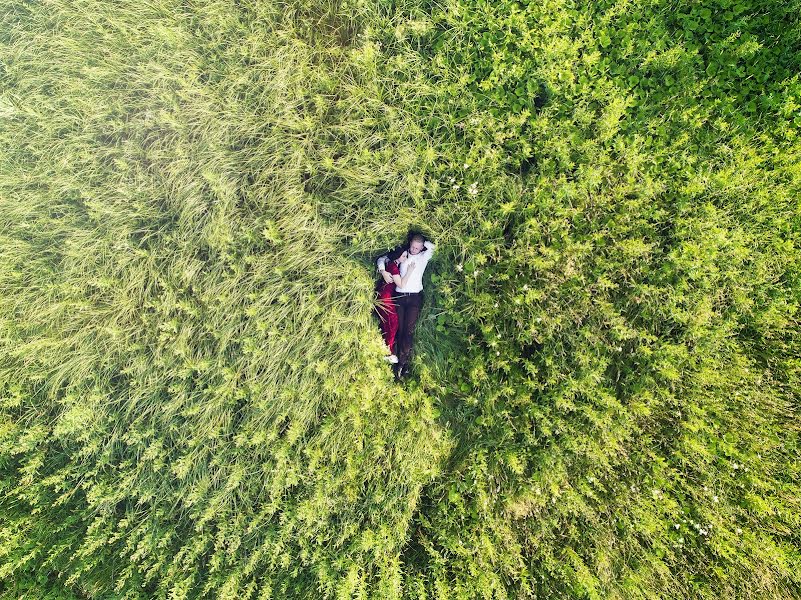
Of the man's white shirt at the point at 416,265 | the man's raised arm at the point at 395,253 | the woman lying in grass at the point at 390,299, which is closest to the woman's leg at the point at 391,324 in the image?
the woman lying in grass at the point at 390,299

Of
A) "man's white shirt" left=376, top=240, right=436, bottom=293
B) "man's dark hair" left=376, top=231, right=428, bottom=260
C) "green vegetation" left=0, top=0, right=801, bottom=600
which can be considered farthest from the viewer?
"man's dark hair" left=376, top=231, right=428, bottom=260

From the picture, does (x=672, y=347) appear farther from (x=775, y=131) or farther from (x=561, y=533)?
(x=775, y=131)

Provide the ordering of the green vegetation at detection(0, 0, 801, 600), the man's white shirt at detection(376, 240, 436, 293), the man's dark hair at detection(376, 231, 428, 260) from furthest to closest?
1. the man's dark hair at detection(376, 231, 428, 260)
2. the man's white shirt at detection(376, 240, 436, 293)
3. the green vegetation at detection(0, 0, 801, 600)

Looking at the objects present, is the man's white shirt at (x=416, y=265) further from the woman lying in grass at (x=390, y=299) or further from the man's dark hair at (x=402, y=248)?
the man's dark hair at (x=402, y=248)

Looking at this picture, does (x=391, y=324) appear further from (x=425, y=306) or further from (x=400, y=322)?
(x=425, y=306)

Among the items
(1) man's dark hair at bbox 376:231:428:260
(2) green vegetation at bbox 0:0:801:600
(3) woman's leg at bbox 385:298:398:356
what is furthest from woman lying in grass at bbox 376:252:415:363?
(2) green vegetation at bbox 0:0:801:600

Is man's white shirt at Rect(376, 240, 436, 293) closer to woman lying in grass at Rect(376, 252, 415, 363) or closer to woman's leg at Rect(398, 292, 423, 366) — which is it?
woman lying in grass at Rect(376, 252, 415, 363)
